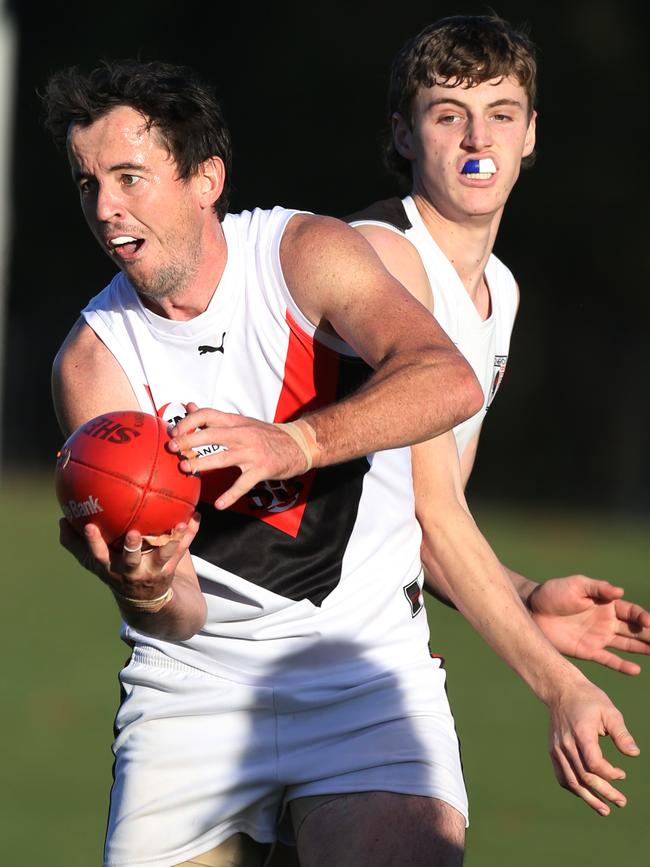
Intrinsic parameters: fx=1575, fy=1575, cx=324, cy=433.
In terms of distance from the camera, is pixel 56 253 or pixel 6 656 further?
pixel 56 253

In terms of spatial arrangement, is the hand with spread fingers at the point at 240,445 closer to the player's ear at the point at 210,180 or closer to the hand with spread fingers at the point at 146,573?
the hand with spread fingers at the point at 146,573

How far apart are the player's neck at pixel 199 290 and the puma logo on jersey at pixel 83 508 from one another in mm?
791

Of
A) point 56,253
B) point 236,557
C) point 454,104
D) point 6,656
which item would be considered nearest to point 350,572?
point 236,557

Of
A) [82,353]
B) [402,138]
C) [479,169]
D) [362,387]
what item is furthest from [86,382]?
[402,138]

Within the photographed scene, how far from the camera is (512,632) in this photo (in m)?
4.63

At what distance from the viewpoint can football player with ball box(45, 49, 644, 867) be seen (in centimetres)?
436

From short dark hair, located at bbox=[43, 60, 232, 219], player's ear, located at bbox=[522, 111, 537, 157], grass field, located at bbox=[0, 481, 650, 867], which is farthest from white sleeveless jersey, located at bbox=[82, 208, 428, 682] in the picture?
grass field, located at bbox=[0, 481, 650, 867]

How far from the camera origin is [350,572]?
457 cm

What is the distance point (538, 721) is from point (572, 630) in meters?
5.61

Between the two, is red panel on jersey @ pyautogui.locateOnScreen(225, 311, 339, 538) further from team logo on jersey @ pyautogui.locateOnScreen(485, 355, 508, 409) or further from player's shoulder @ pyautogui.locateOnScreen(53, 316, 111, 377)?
team logo on jersey @ pyautogui.locateOnScreen(485, 355, 508, 409)

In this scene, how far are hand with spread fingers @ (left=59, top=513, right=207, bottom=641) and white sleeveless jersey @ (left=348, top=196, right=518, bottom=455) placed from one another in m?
1.21

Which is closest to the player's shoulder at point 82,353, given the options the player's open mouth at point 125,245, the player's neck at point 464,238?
the player's open mouth at point 125,245

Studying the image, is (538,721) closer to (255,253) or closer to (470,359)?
(470,359)

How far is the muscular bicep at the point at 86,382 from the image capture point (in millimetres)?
4539
